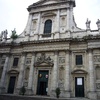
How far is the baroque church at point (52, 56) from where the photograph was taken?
1689 centimetres

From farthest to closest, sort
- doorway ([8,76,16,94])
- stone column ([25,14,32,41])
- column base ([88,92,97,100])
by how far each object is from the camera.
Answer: stone column ([25,14,32,41])
doorway ([8,76,16,94])
column base ([88,92,97,100])

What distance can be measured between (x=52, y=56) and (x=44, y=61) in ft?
4.53

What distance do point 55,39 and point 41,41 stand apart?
87.7 inches

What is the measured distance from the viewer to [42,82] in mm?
18406

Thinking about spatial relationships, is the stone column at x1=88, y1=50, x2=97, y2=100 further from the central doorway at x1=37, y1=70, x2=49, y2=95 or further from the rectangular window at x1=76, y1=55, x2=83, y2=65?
the central doorway at x1=37, y1=70, x2=49, y2=95

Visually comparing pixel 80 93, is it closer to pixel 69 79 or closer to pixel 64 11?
pixel 69 79

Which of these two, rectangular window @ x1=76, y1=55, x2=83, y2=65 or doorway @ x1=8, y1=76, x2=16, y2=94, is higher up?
rectangular window @ x1=76, y1=55, x2=83, y2=65

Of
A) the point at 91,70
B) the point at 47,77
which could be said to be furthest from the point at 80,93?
the point at 47,77

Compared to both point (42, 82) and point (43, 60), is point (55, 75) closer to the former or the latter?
point (42, 82)

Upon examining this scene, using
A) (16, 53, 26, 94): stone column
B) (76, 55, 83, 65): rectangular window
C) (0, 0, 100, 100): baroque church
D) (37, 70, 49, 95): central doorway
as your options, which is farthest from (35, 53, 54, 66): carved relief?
(76, 55, 83, 65): rectangular window

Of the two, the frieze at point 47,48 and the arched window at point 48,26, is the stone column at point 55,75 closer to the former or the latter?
the frieze at point 47,48

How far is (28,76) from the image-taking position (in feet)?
62.8

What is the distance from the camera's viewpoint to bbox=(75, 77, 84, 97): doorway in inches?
648

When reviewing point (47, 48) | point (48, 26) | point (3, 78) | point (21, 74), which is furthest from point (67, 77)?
point (3, 78)
